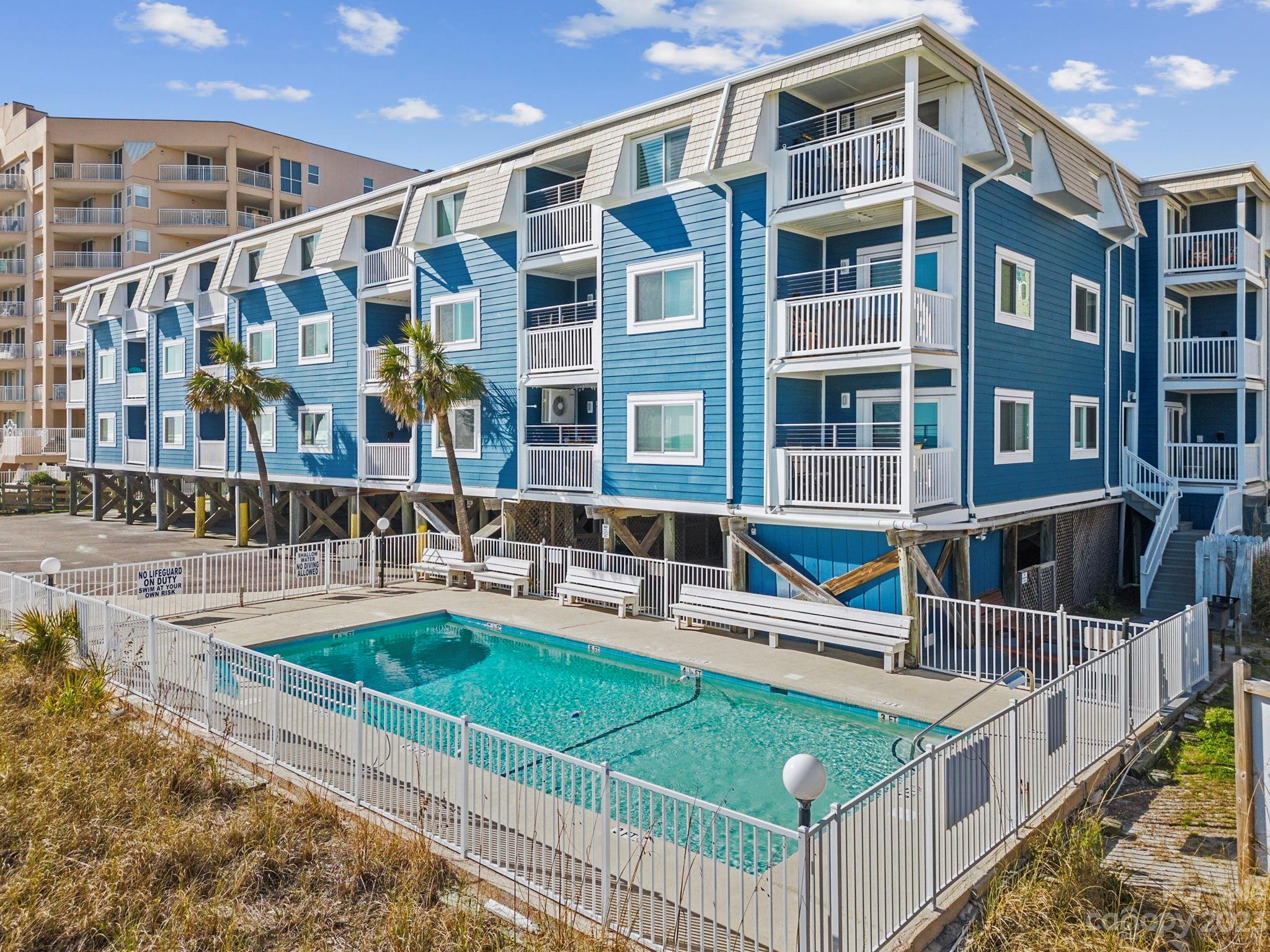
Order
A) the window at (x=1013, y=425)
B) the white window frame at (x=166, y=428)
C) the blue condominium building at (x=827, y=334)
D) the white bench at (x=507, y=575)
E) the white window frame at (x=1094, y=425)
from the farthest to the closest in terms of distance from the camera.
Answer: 1. the white window frame at (x=166, y=428)
2. the white bench at (x=507, y=575)
3. the white window frame at (x=1094, y=425)
4. the window at (x=1013, y=425)
5. the blue condominium building at (x=827, y=334)

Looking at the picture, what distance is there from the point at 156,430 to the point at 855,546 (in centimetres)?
3125

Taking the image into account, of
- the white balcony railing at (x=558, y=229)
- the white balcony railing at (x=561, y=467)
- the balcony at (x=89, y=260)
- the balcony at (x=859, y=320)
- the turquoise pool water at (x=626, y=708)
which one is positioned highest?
the balcony at (x=89, y=260)

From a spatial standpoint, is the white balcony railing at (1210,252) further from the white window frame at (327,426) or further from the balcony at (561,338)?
the white window frame at (327,426)

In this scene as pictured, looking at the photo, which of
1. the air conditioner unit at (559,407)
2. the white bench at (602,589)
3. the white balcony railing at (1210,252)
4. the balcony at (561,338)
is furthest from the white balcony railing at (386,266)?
the white balcony railing at (1210,252)

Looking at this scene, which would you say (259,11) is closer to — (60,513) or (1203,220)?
(1203,220)

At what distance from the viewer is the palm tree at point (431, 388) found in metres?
22.0

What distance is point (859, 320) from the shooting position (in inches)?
617

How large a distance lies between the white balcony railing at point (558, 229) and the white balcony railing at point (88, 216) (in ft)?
129

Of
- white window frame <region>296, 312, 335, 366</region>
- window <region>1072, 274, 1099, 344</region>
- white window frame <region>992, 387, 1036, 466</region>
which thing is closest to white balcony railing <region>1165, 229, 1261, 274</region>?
window <region>1072, 274, 1099, 344</region>

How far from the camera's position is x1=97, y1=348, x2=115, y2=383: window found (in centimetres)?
4069

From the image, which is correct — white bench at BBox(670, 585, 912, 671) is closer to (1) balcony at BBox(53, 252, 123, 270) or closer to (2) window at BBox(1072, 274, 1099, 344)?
(2) window at BBox(1072, 274, 1099, 344)

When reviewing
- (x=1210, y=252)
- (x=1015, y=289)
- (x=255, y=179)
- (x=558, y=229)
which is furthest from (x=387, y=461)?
(x=255, y=179)

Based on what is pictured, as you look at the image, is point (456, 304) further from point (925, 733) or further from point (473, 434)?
point (925, 733)

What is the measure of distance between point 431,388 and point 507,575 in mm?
4935
